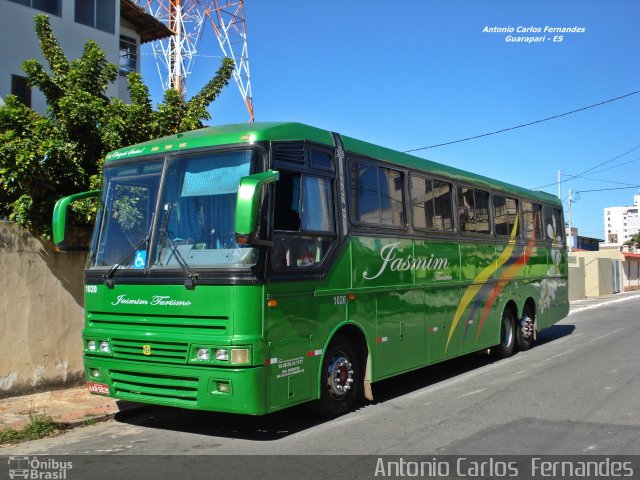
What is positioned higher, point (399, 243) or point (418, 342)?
point (399, 243)

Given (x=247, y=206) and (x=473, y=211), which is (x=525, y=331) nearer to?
(x=473, y=211)

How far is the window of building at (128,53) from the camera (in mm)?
22828

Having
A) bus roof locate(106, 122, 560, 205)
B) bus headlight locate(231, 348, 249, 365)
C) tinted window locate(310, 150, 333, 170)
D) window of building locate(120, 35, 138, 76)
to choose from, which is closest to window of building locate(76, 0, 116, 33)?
window of building locate(120, 35, 138, 76)

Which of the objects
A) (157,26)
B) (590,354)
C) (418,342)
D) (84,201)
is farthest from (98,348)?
(157,26)

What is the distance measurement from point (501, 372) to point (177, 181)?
261 inches

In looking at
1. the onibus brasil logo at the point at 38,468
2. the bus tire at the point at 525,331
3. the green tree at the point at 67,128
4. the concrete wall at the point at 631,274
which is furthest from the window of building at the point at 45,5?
the concrete wall at the point at 631,274

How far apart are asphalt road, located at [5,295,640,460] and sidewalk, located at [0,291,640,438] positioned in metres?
0.21

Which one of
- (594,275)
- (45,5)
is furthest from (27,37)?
(594,275)

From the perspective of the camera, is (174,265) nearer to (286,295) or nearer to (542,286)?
(286,295)

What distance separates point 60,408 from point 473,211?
7137 millimetres

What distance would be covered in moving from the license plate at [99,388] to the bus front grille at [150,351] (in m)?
0.40

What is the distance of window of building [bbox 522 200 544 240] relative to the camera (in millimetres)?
12609

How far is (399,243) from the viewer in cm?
795

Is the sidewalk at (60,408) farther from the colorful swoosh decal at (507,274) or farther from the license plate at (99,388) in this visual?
the colorful swoosh decal at (507,274)
